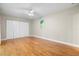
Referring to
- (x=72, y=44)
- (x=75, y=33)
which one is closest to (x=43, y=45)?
(x=72, y=44)

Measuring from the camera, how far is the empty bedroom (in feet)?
6.79

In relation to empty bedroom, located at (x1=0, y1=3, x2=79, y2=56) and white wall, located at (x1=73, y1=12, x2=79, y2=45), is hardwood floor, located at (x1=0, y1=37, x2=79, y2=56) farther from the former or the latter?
white wall, located at (x1=73, y1=12, x2=79, y2=45)

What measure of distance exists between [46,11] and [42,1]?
25cm

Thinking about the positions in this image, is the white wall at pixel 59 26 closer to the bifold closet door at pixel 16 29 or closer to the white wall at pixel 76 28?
the white wall at pixel 76 28

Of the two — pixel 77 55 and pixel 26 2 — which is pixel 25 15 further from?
pixel 77 55

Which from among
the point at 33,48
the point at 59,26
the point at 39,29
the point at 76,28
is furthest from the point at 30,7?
the point at 76,28

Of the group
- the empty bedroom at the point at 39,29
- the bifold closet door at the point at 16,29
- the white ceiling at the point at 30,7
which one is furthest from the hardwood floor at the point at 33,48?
the white ceiling at the point at 30,7

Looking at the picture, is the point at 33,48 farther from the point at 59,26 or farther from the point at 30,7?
the point at 30,7

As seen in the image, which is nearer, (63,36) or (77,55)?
(77,55)

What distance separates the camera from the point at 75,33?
214cm

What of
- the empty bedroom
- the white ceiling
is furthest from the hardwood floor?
the white ceiling

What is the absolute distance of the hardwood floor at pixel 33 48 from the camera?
2053mm

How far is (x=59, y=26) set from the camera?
2229 millimetres

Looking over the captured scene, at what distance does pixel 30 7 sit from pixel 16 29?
610 millimetres
